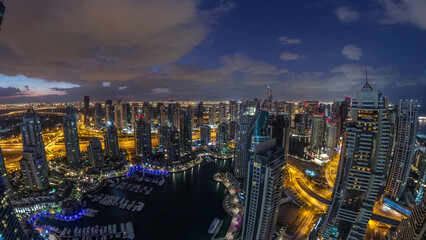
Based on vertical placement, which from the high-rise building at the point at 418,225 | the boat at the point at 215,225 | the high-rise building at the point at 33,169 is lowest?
the boat at the point at 215,225

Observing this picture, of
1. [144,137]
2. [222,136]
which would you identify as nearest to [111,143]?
[144,137]

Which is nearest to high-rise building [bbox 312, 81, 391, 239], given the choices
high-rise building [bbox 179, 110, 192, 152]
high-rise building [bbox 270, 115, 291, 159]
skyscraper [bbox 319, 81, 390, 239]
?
skyscraper [bbox 319, 81, 390, 239]

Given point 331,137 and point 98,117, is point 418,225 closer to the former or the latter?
point 331,137

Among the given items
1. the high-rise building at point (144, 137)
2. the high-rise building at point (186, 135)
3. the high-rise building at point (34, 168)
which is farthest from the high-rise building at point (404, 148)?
the high-rise building at point (34, 168)

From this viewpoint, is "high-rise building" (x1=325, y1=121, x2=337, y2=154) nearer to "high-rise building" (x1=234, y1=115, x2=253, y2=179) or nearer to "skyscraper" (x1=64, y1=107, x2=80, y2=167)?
"high-rise building" (x1=234, y1=115, x2=253, y2=179)

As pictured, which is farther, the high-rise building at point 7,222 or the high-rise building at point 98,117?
the high-rise building at point 98,117

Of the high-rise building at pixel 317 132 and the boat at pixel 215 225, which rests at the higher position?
the high-rise building at pixel 317 132

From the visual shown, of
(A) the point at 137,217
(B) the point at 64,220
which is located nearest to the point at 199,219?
(A) the point at 137,217

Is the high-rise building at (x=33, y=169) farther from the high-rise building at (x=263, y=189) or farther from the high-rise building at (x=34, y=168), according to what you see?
the high-rise building at (x=263, y=189)
